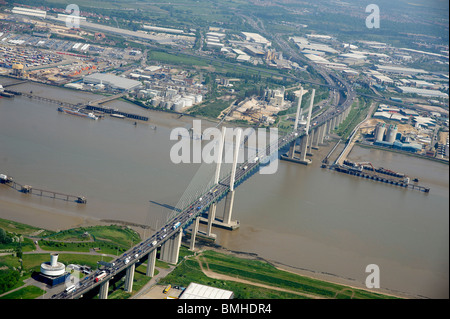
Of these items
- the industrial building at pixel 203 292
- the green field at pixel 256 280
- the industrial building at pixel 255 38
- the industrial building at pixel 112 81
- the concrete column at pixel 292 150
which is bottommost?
the green field at pixel 256 280

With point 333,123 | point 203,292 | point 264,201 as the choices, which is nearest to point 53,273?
point 203,292

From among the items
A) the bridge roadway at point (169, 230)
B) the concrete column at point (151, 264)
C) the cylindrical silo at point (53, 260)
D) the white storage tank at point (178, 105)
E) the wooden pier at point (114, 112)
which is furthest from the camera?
the white storage tank at point (178, 105)

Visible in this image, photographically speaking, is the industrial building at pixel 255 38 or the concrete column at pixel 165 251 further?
the industrial building at pixel 255 38

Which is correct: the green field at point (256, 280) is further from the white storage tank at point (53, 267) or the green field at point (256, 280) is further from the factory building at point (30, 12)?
the factory building at point (30, 12)

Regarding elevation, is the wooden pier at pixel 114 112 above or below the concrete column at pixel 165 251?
above

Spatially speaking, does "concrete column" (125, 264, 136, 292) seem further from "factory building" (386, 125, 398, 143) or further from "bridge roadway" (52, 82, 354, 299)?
"factory building" (386, 125, 398, 143)

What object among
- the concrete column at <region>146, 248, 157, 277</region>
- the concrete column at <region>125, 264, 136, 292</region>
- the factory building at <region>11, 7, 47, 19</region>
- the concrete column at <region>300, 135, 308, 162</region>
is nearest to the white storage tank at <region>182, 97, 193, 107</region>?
the concrete column at <region>300, 135, 308, 162</region>

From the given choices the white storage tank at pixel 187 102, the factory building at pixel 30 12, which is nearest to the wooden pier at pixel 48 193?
the white storage tank at pixel 187 102
